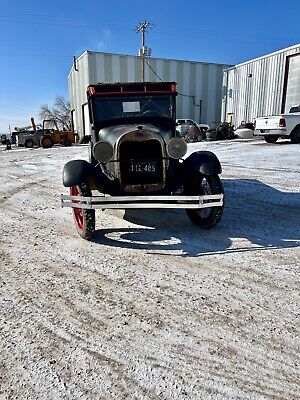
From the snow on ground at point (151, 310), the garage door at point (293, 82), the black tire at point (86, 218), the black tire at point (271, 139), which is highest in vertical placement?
the garage door at point (293, 82)

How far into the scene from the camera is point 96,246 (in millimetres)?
3941

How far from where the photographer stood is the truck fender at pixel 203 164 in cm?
415

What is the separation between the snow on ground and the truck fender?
0.88 m

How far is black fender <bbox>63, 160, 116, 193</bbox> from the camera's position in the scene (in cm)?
397

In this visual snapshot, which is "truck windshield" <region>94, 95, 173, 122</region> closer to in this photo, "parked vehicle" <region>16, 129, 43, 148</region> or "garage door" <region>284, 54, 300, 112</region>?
"garage door" <region>284, 54, 300, 112</region>

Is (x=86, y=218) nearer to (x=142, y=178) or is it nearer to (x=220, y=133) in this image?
(x=142, y=178)

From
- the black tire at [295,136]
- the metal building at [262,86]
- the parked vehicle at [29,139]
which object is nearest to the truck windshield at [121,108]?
the black tire at [295,136]

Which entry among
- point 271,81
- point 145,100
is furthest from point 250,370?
point 271,81

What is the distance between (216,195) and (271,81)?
22490mm

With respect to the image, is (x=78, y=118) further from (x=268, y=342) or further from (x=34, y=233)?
(x=268, y=342)

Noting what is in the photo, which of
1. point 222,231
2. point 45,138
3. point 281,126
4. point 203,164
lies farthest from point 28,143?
point 222,231

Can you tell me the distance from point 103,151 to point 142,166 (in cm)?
56

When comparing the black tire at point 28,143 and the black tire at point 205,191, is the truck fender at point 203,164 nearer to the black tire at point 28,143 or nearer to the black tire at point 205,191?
the black tire at point 205,191

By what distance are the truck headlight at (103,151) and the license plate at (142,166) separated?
0.31 m
